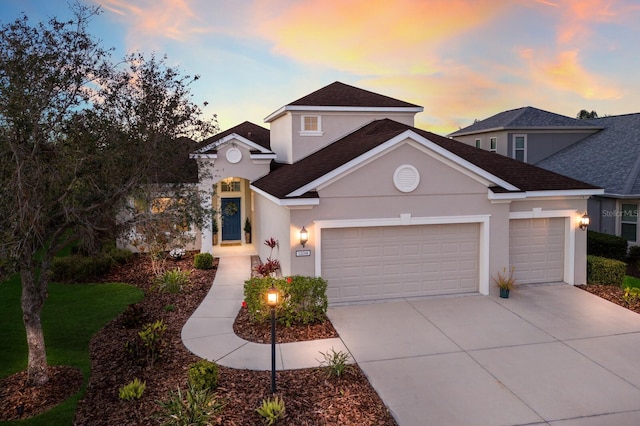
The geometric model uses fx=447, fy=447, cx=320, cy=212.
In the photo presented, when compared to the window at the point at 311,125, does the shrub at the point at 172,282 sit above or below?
below

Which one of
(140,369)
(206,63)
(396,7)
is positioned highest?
(396,7)

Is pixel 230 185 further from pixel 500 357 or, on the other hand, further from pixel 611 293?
pixel 611 293

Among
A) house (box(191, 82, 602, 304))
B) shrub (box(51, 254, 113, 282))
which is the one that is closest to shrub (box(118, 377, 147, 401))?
house (box(191, 82, 602, 304))

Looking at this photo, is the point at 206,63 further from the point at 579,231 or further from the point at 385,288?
the point at 579,231

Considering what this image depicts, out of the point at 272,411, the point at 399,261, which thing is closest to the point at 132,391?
the point at 272,411

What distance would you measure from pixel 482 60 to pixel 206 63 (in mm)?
12378

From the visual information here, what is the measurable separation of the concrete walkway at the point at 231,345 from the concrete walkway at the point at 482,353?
21mm

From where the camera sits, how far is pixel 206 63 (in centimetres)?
1805

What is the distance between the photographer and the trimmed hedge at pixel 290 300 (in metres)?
10.4

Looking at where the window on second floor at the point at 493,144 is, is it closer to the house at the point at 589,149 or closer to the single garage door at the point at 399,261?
→ the house at the point at 589,149

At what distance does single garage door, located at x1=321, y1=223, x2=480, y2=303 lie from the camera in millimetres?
12188

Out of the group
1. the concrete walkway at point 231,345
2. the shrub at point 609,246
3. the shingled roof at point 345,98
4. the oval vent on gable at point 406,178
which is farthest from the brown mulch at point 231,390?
the shrub at point 609,246

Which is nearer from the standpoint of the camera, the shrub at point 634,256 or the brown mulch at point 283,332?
the brown mulch at point 283,332

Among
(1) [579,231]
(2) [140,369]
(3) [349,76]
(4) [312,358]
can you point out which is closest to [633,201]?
(1) [579,231]
